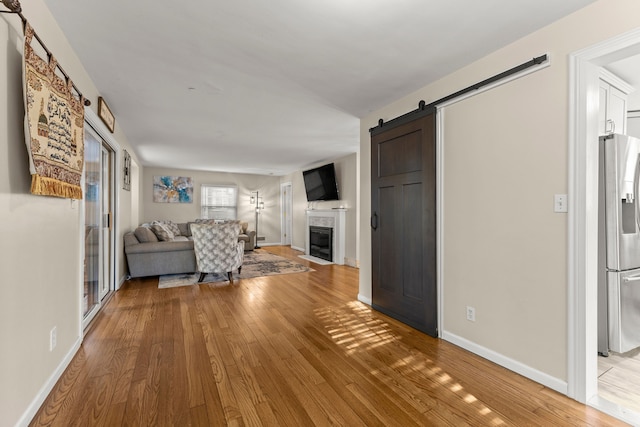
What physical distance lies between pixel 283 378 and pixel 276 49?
2337 mm

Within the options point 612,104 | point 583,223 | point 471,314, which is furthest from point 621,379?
point 612,104

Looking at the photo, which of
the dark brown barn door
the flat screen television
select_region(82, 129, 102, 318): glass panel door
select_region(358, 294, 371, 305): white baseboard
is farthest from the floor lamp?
the dark brown barn door

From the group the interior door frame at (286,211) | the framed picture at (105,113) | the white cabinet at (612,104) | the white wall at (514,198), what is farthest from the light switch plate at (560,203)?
the interior door frame at (286,211)

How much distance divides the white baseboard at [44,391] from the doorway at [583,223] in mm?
3012

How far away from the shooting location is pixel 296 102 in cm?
326

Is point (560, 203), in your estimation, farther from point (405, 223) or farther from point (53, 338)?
point (53, 338)

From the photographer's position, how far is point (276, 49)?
7.18 feet

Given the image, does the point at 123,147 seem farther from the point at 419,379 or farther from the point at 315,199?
the point at 419,379

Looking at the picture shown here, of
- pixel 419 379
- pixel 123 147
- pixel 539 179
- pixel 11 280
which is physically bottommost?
pixel 419 379

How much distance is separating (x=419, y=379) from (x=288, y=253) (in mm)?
6064

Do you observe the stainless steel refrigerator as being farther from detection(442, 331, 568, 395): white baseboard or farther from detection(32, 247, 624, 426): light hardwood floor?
detection(32, 247, 624, 426): light hardwood floor

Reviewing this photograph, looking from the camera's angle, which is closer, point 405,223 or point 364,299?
point 405,223

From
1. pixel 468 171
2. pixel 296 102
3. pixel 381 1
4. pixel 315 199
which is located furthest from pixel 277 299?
pixel 315 199

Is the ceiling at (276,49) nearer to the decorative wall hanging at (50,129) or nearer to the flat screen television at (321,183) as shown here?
the decorative wall hanging at (50,129)
